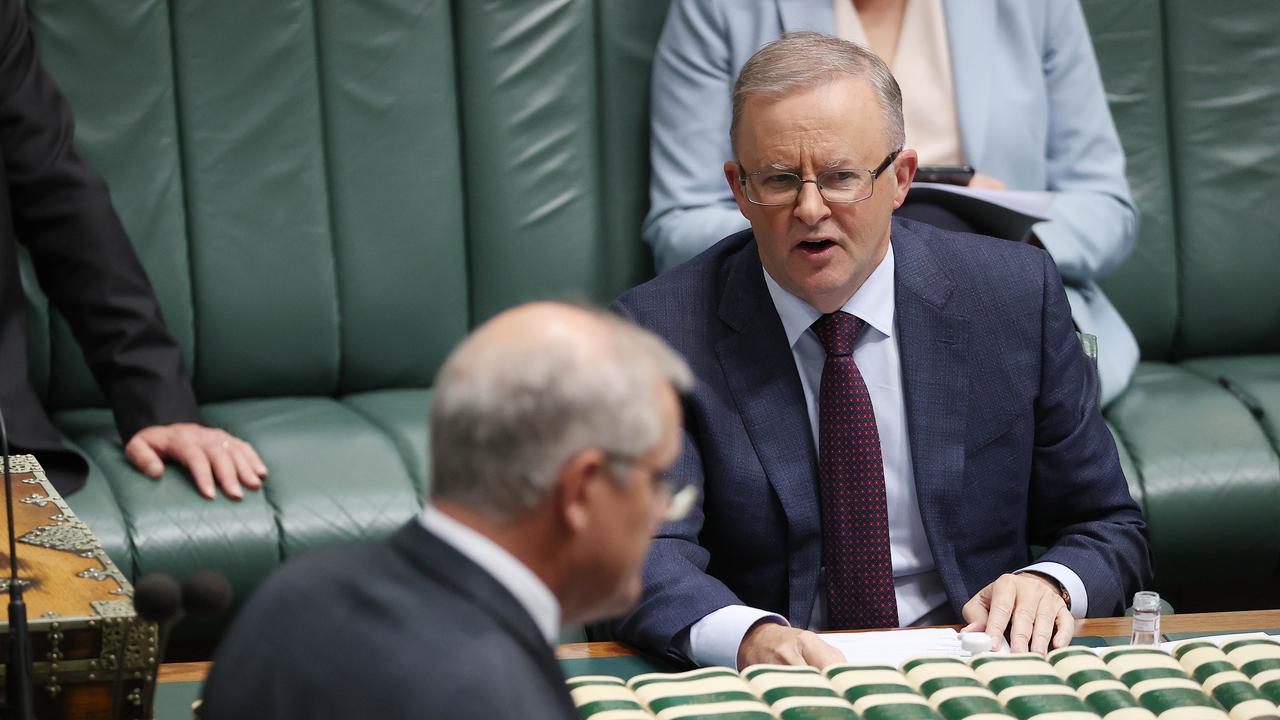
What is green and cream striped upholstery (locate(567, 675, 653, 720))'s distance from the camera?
1274mm

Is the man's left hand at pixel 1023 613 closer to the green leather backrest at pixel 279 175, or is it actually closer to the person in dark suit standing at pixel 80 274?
the person in dark suit standing at pixel 80 274

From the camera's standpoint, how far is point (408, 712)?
790 millimetres

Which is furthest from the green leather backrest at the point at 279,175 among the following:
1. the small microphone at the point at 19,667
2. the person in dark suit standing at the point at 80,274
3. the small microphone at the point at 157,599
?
the small microphone at the point at 157,599

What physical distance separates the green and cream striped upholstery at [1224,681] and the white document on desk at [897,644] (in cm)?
19

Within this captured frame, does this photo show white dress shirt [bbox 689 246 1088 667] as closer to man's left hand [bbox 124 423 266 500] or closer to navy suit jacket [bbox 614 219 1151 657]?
navy suit jacket [bbox 614 219 1151 657]

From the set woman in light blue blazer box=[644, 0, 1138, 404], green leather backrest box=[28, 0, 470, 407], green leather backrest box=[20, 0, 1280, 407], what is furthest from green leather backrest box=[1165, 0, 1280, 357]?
green leather backrest box=[28, 0, 470, 407]

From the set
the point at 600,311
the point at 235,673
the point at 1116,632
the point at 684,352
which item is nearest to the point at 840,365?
the point at 684,352

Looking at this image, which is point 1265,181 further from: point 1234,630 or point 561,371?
point 561,371

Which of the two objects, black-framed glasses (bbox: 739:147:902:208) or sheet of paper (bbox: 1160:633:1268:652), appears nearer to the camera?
sheet of paper (bbox: 1160:633:1268:652)

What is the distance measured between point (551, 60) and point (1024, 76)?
2.97 feet

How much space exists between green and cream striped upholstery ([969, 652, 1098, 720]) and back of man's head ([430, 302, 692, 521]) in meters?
0.58

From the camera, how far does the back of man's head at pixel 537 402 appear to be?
83 centimetres

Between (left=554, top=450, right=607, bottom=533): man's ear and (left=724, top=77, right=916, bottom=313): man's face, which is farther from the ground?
(left=554, top=450, right=607, bottom=533): man's ear

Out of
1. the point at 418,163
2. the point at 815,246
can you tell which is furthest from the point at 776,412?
the point at 418,163
